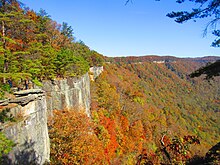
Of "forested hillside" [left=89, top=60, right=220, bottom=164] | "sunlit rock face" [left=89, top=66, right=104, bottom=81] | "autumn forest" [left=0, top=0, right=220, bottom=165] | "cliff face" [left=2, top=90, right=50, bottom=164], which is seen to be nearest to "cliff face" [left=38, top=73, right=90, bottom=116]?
"autumn forest" [left=0, top=0, right=220, bottom=165]

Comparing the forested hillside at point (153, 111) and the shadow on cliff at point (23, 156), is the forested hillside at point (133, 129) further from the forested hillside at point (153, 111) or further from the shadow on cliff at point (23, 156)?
Result: the shadow on cliff at point (23, 156)

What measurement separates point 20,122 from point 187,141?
27.2 ft

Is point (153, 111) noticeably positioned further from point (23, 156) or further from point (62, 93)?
point (23, 156)

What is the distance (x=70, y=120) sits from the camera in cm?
1719

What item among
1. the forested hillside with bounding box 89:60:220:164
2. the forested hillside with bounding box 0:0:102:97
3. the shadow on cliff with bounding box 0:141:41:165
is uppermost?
the forested hillside with bounding box 0:0:102:97

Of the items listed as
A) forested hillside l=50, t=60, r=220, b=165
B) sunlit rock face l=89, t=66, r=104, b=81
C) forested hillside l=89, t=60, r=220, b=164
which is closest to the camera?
forested hillside l=50, t=60, r=220, b=165

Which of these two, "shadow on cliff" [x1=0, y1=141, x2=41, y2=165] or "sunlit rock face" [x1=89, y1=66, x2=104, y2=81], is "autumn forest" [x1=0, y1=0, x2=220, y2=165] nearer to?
"sunlit rock face" [x1=89, y1=66, x2=104, y2=81]

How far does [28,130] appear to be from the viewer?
427 inches

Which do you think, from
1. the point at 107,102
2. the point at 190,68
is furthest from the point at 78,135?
the point at 190,68

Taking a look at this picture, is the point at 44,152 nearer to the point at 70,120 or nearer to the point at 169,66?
the point at 70,120

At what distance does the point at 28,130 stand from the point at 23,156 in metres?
1.35

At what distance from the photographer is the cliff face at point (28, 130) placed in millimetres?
9540

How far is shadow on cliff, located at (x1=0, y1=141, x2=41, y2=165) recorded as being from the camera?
8.96 metres

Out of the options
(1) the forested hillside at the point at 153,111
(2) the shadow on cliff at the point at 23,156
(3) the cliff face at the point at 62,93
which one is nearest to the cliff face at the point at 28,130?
(2) the shadow on cliff at the point at 23,156
